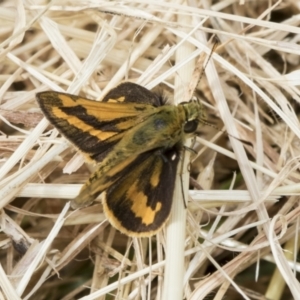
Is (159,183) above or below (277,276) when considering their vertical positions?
above

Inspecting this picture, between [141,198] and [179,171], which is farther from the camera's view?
[179,171]

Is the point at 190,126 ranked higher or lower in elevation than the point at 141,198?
higher

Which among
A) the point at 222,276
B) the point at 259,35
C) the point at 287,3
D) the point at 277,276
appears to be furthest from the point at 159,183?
the point at 287,3

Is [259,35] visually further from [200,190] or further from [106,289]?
[106,289]

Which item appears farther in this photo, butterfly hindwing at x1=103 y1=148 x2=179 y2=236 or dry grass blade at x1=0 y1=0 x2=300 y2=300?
dry grass blade at x1=0 y1=0 x2=300 y2=300

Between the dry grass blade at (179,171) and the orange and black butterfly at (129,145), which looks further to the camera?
the dry grass blade at (179,171)

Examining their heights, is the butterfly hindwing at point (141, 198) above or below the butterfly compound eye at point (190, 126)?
below

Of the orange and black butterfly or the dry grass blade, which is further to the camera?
the dry grass blade

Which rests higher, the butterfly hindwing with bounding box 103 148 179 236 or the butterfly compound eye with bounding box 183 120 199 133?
the butterfly compound eye with bounding box 183 120 199 133
